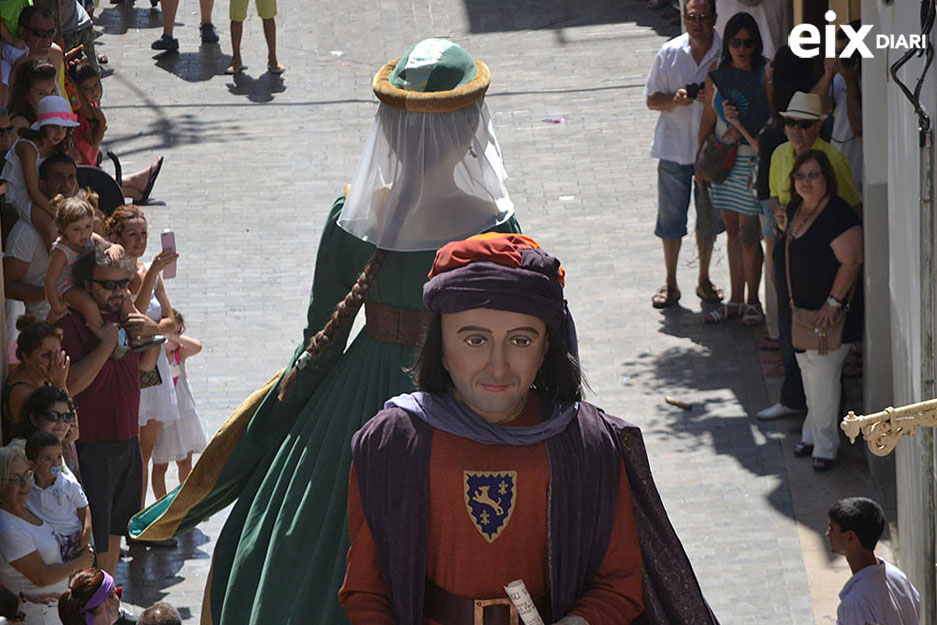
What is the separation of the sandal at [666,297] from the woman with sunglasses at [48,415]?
515cm

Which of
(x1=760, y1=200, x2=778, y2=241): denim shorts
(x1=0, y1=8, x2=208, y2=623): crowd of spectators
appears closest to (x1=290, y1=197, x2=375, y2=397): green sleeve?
(x1=0, y1=8, x2=208, y2=623): crowd of spectators

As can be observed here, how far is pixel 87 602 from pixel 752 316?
5.70 metres

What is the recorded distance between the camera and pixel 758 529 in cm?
838

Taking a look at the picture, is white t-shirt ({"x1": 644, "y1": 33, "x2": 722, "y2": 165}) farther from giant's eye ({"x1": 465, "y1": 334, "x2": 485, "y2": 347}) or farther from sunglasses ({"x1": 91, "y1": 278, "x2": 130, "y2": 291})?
giant's eye ({"x1": 465, "y1": 334, "x2": 485, "y2": 347})

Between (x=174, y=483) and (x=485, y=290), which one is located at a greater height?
(x=485, y=290)

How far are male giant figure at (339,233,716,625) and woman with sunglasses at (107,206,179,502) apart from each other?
416cm

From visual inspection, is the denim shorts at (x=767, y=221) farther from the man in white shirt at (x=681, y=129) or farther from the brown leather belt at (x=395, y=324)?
the brown leather belt at (x=395, y=324)

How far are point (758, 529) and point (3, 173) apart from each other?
4.33 metres

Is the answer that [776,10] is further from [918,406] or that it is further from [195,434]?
[918,406]

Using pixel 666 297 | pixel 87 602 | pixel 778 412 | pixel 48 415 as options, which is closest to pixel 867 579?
pixel 87 602

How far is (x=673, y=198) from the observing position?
11.1 meters

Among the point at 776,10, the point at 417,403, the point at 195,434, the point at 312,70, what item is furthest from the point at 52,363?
the point at 312,70

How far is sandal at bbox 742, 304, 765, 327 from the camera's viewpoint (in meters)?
10.8

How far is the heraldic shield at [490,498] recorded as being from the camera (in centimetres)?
407
